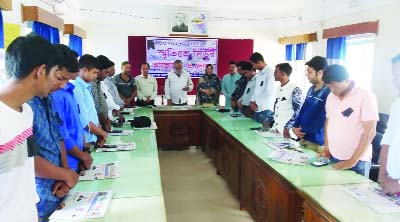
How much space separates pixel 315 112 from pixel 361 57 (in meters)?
3.05

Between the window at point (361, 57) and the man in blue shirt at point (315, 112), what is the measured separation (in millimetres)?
2524

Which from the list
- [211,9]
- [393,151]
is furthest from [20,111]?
[211,9]

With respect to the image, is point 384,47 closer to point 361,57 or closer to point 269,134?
point 361,57

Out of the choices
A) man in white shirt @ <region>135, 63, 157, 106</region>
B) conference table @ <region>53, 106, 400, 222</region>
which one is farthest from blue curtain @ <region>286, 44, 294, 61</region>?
conference table @ <region>53, 106, 400, 222</region>

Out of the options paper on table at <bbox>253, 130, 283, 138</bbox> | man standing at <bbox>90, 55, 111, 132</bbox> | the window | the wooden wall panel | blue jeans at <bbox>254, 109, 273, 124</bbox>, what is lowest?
paper on table at <bbox>253, 130, 283, 138</bbox>

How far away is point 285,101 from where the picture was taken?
328cm

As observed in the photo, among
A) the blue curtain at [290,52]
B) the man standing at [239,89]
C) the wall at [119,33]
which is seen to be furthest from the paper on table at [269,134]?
the wall at [119,33]

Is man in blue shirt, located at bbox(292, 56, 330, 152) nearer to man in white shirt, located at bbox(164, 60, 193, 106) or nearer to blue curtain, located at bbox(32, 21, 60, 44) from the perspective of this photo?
blue curtain, located at bbox(32, 21, 60, 44)

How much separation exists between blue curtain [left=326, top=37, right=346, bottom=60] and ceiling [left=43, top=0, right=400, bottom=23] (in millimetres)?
520

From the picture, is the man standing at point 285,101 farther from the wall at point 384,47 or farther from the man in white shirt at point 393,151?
the wall at point 384,47

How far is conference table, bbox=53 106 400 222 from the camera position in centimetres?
152

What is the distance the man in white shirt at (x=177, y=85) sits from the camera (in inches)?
236

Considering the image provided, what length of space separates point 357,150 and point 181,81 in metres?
4.22

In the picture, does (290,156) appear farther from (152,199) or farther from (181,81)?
(181,81)
